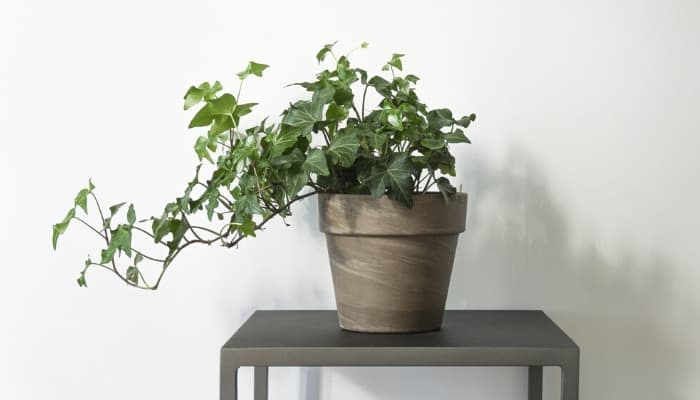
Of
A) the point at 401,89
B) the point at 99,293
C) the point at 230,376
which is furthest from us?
the point at 99,293

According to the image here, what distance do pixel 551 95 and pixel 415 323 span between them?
60cm

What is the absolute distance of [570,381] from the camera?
113 centimetres

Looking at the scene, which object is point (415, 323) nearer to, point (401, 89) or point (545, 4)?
point (401, 89)

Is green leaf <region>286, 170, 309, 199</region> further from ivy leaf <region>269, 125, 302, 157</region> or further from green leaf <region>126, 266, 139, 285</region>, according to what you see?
green leaf <region>126, 266, 139, 285</region>

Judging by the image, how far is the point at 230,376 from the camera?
114cm

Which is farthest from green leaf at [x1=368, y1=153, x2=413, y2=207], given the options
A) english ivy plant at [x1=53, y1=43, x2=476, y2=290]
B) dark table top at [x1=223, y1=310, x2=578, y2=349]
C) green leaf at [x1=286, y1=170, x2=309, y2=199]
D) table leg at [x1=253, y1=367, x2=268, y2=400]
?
table leg at [x1=253, y1=367, x2=268, y2=400]

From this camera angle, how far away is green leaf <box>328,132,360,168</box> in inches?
44.3

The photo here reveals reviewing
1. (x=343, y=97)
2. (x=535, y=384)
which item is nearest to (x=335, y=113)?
(x=343, y=97)

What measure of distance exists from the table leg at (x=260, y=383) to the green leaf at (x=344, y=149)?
48cm

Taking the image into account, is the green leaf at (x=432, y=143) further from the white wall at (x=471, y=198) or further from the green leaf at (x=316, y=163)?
the white wall at (x=471, y=198)

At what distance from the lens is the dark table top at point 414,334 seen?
1.14 meters

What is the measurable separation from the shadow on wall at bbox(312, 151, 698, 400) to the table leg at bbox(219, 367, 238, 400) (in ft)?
1.35

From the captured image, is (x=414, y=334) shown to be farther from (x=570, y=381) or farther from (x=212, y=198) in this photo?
(x=212, y=198)

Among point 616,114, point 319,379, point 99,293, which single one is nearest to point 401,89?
point 616,114
